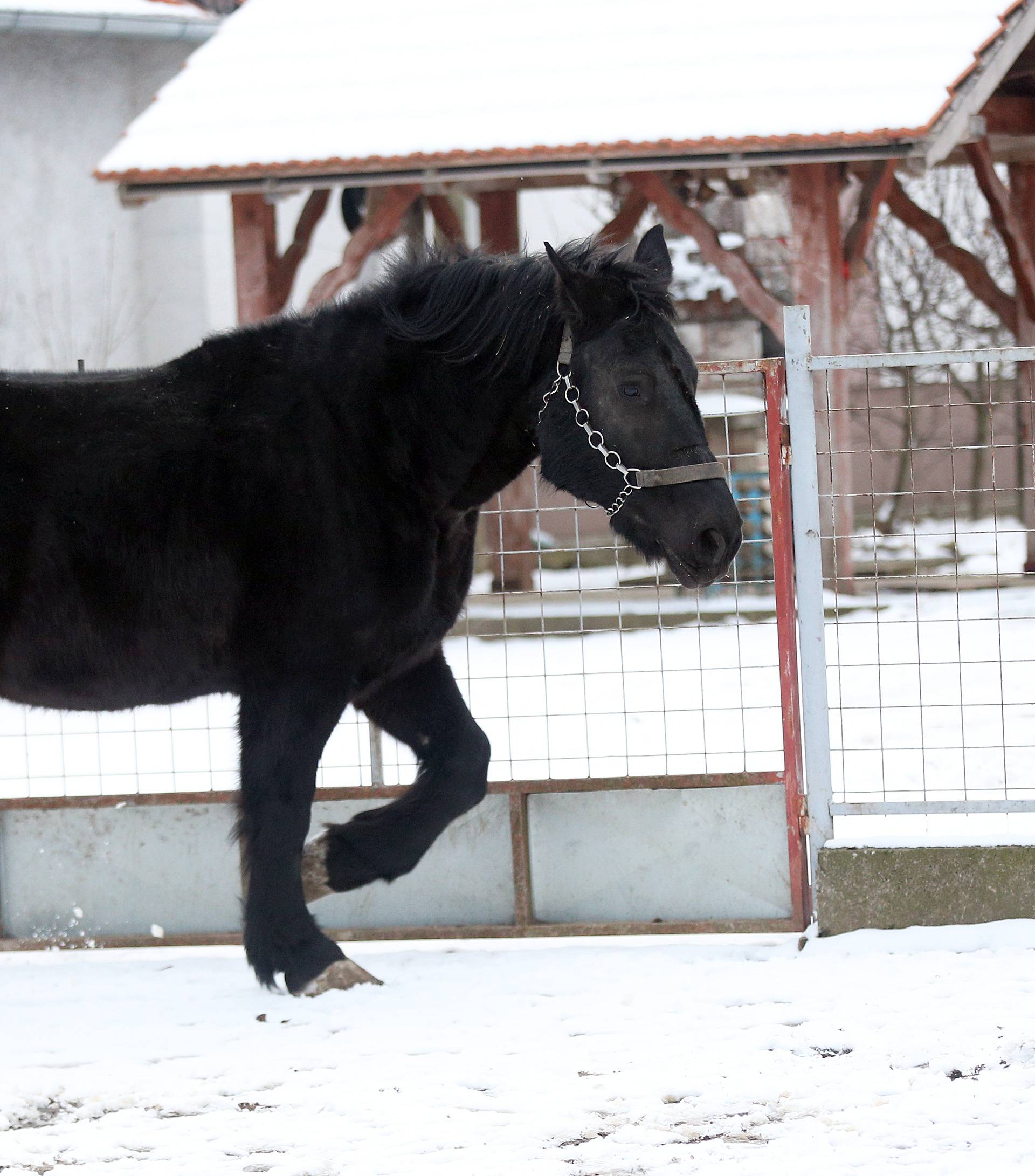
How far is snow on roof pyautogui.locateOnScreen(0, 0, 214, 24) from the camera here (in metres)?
15.5

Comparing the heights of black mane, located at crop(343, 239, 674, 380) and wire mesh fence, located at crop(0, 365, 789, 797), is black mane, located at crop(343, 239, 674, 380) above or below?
above

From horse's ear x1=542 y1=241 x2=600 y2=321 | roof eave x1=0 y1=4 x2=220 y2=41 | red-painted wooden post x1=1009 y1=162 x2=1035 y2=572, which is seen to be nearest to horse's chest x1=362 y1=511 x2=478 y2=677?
horse's ear x1=542 y1=241 x2=600 y2=321

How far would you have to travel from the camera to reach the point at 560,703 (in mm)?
9633

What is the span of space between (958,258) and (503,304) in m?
10.0

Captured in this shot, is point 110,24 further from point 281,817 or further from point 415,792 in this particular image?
point 281,817

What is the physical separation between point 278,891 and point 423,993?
1.80 ft

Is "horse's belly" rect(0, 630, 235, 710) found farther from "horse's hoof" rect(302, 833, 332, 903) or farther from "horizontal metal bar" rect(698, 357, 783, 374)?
"horizontal metal bar" rect(698, 357, 783, 374)

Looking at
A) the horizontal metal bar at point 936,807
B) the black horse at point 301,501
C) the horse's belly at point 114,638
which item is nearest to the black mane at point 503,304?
the black horse at point 301,501

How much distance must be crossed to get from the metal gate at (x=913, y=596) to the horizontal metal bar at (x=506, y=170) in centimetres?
169

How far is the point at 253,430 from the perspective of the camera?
4.47m

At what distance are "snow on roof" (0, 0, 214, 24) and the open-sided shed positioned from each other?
337 centimetres

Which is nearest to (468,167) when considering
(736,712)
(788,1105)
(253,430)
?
(736,712)

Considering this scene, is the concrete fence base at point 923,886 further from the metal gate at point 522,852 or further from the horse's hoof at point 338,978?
the horse's hoof at point 338,978

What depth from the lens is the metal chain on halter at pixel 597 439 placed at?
4266 millimetres
